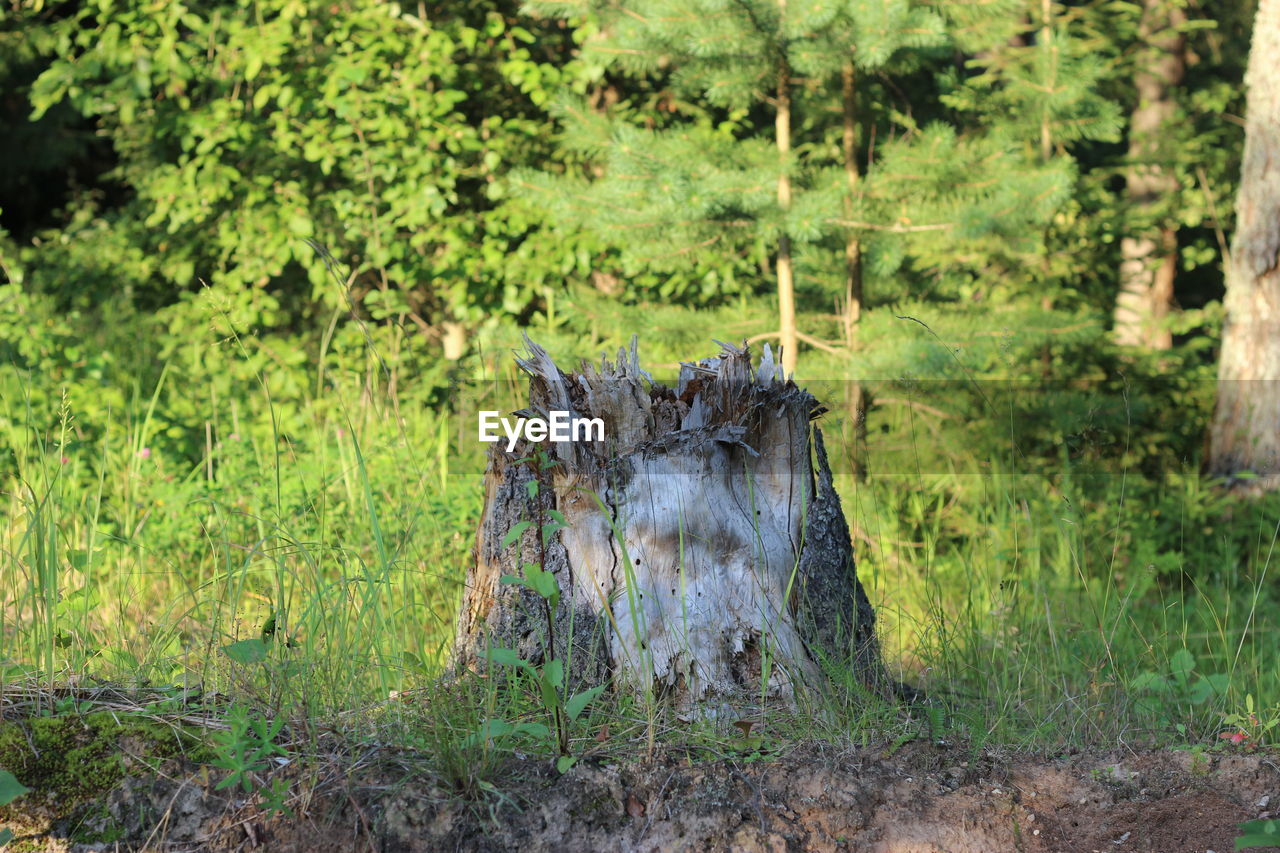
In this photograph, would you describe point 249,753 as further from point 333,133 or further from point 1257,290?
point 1257,290

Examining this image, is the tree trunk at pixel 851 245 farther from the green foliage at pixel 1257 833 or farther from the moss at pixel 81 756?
the moss at pixel 81 756

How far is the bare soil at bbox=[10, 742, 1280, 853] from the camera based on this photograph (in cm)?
200

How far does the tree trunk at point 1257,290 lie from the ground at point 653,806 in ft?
13.2

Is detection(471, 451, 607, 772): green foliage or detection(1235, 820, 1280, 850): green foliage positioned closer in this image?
detection(1235, 820, 1280, 850): green foliage

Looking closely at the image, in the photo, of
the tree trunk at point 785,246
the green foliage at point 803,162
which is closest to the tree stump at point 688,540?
the green foliage at point 803,162

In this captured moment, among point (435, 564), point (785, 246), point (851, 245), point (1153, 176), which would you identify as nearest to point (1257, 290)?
point (1153, 176)

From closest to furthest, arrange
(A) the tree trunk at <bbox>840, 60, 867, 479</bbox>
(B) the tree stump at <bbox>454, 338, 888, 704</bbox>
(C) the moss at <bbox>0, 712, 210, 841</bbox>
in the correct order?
(C) the moss at <bbox>0, 712, 210, 841</bbox> < (B) the tree stump at <bbox>454, 338, 888, 704</bbox> < (A) the tree trunk at <bbox>840, 60, 867, 479</bbox>

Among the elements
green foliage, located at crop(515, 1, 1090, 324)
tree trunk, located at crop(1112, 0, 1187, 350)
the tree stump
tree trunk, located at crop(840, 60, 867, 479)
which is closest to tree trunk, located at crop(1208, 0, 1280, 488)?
green foliage, located at crop(515, 1, 1090, 324)

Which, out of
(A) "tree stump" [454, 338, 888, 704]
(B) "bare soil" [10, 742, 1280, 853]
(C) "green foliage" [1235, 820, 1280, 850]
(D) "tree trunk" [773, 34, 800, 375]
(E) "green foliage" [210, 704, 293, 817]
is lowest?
(B) "bare soil" [10, 742, 1280, 853]

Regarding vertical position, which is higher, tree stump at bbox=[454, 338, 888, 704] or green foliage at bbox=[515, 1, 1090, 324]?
green foliage at bbox=[515, 1, 1090, 324]

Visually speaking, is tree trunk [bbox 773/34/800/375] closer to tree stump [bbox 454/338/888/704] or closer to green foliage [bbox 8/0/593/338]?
green foliage [bbox 8/0/593/338]

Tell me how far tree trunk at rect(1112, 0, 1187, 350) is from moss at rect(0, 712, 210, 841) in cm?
664

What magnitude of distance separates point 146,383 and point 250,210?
1.13m

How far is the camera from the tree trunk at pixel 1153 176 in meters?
7.47
